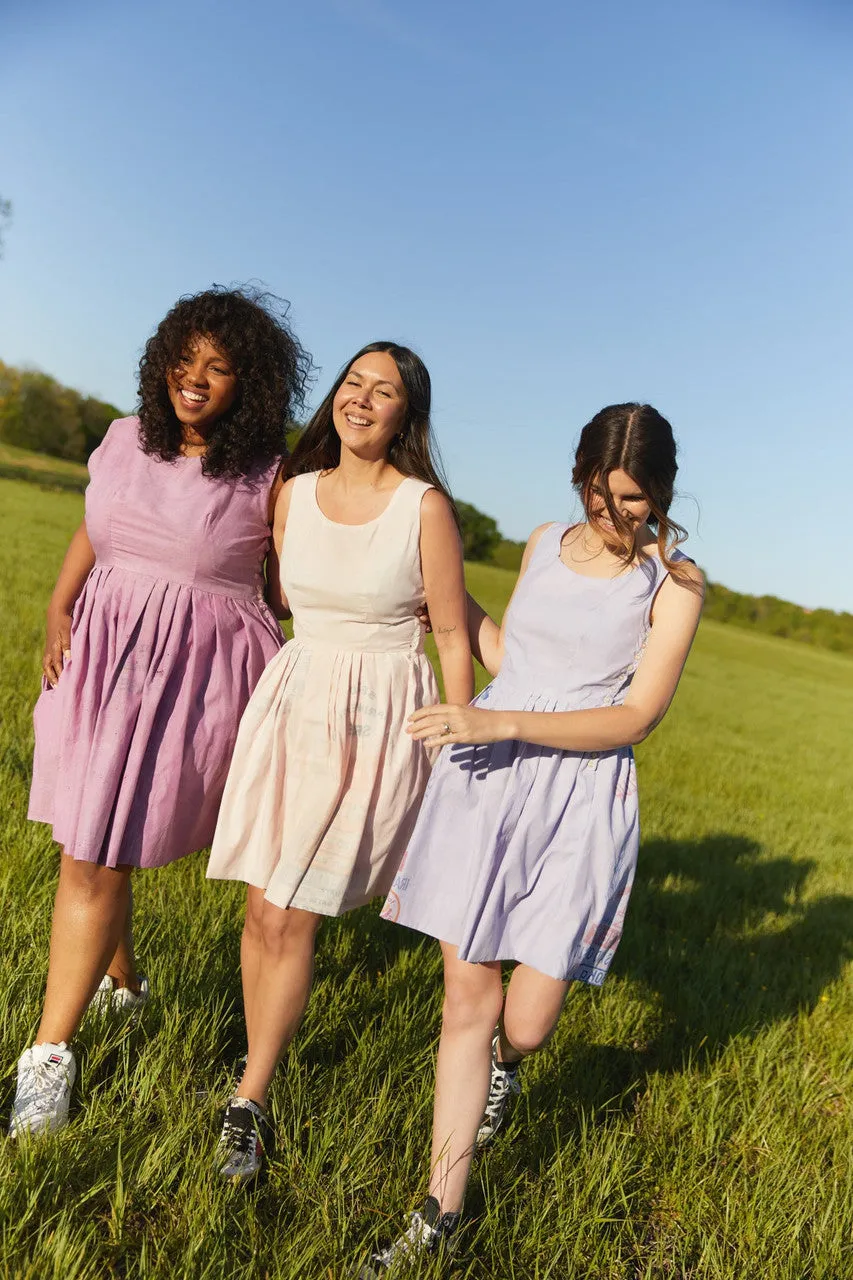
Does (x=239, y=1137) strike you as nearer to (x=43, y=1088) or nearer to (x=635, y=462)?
(x=43, y=1088)

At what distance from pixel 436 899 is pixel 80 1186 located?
3.41 ft

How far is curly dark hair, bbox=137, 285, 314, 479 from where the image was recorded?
298 centimetres

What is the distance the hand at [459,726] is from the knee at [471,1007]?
2.10 ft

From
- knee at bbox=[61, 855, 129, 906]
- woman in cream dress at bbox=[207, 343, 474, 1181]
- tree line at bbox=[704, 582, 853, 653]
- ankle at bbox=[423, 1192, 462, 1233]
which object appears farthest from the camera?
tree line at bbox=[704, 582, 853, 653]

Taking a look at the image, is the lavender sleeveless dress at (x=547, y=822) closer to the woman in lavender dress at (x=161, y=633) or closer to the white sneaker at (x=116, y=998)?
the woman in lavender dress at (x=161, y=633)

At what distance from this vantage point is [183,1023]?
Result: 10.3ft

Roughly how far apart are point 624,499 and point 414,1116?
1.77m

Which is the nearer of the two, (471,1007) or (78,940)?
(471,1007)

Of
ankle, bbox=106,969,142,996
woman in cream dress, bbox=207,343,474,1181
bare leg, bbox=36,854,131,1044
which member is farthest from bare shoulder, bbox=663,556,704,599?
ankle, bbox=106,969,142,996

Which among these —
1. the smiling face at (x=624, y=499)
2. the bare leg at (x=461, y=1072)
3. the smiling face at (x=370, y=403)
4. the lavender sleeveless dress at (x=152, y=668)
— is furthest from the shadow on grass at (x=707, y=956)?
the smiling face at (x=370, y=403)

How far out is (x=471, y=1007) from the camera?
2553 mm

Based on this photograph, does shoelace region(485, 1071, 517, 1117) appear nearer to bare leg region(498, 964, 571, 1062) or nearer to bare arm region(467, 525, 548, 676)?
bare leg region(498, 964, 571, 1062)

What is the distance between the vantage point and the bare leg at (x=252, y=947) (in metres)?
2.79

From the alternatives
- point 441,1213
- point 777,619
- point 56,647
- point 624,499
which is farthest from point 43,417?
point 441,1213
